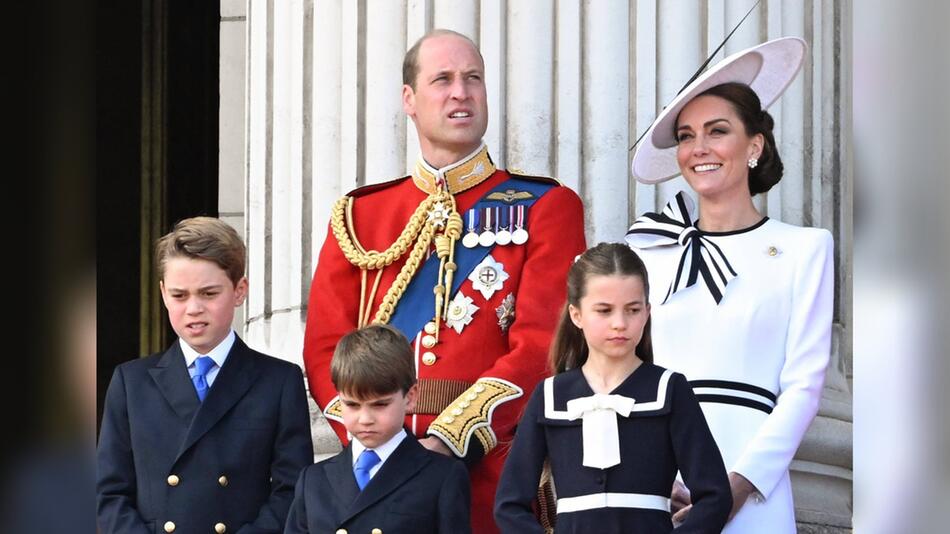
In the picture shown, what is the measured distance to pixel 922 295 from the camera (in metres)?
0.92

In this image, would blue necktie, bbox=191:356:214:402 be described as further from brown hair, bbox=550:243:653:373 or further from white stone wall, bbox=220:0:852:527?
white stone wall, bbox=220:0:852:527

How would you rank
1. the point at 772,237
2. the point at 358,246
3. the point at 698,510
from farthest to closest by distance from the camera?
the point at 358,246 < the point at 772,237 < the point at 698,510

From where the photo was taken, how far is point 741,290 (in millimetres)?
3346

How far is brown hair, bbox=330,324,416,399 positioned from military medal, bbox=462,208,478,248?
2.09ft

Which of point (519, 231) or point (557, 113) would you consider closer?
point (519, 231)

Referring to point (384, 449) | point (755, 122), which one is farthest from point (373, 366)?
point (755, 122)

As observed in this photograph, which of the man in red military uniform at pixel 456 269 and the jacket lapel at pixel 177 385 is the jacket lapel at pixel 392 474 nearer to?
the man in red military uniform at pixel 456 269

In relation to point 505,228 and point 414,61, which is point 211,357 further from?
point 414,61

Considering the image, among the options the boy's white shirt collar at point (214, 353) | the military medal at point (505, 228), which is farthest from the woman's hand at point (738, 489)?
the boy's white shirt collar at point (214, 353)

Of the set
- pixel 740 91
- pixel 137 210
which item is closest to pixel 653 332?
pixel 740 91

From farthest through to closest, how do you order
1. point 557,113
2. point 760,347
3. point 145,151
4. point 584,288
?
point 145,151 → point 557,113 → point 760,347 → point 584,288

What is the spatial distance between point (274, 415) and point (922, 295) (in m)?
2.63

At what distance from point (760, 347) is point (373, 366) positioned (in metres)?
0.95

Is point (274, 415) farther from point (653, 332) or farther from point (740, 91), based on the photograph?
point (740, 91)
